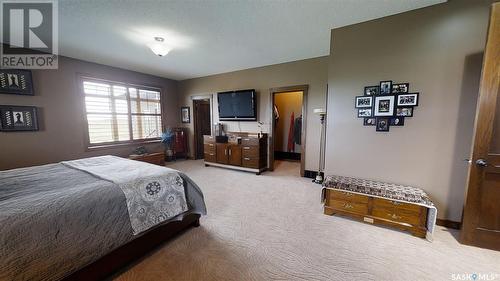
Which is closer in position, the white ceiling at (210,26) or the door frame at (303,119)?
the white ceiling at (210,26)

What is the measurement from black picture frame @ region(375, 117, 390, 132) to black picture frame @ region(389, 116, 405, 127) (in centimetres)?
4

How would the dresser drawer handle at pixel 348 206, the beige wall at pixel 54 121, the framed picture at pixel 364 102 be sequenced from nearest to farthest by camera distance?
the dresser drawer handle at pixel 348 206, the framed picture at pixel 364 102, the beige wall at pixel 54 121

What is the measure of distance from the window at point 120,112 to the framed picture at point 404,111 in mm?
5756

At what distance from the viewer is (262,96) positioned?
15.2ft

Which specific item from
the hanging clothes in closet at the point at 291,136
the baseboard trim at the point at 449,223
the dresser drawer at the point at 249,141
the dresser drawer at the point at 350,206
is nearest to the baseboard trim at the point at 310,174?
the dresser drawer at the point at 249,141

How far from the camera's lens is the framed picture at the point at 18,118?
317 cm

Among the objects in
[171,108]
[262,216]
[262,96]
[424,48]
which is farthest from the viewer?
[171,108]

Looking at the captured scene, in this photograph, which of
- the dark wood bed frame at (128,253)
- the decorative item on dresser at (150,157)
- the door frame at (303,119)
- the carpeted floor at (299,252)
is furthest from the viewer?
the decorative item on dresser at (150,157)

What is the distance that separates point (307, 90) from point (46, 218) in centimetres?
419

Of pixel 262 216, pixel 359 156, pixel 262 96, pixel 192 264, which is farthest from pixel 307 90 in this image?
pixel 192 264

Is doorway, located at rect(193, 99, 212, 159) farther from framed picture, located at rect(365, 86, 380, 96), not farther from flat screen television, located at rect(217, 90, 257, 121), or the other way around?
framed picture, located at rect(365, 86, 380, 96)

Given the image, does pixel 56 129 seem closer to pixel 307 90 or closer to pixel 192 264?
pixel 192 264

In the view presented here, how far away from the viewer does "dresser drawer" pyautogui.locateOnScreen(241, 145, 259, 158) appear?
4363 mm

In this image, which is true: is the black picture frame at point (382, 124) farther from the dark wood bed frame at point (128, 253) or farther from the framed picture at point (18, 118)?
the framed picture at point (18, 118)
